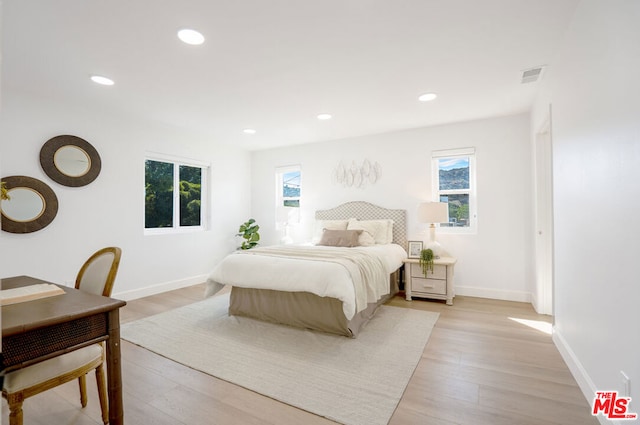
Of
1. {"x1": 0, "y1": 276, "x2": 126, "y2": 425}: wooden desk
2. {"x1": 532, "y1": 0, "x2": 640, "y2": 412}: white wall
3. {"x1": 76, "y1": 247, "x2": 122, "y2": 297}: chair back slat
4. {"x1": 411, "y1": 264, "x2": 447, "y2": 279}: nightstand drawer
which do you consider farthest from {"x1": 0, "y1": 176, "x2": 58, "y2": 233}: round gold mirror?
{"x1": 532, "y1": 0, "x2": 640, "y2": 412}: white wall

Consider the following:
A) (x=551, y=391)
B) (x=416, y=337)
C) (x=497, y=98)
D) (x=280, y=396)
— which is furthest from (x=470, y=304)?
(x=280, y=396)

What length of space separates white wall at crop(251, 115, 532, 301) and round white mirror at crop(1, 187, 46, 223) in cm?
377

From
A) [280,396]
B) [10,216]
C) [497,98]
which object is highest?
[497,98]

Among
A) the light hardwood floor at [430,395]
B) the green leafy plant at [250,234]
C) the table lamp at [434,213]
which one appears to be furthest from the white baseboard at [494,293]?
the green leafy plant at [250,234]

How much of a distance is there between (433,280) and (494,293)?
87 centimetres

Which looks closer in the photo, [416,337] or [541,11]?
[541,11]

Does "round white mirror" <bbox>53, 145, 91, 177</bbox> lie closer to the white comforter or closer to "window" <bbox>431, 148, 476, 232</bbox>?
the white comforter

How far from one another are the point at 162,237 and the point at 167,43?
297cm

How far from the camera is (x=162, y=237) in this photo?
15.9ft

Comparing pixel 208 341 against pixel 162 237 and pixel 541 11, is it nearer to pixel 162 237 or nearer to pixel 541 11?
pixel 162 237

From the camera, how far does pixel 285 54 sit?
9.09ft

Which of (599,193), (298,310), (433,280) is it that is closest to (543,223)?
(433,280)

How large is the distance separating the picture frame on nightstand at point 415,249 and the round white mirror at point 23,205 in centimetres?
431

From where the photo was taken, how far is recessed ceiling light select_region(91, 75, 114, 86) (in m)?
3.17
